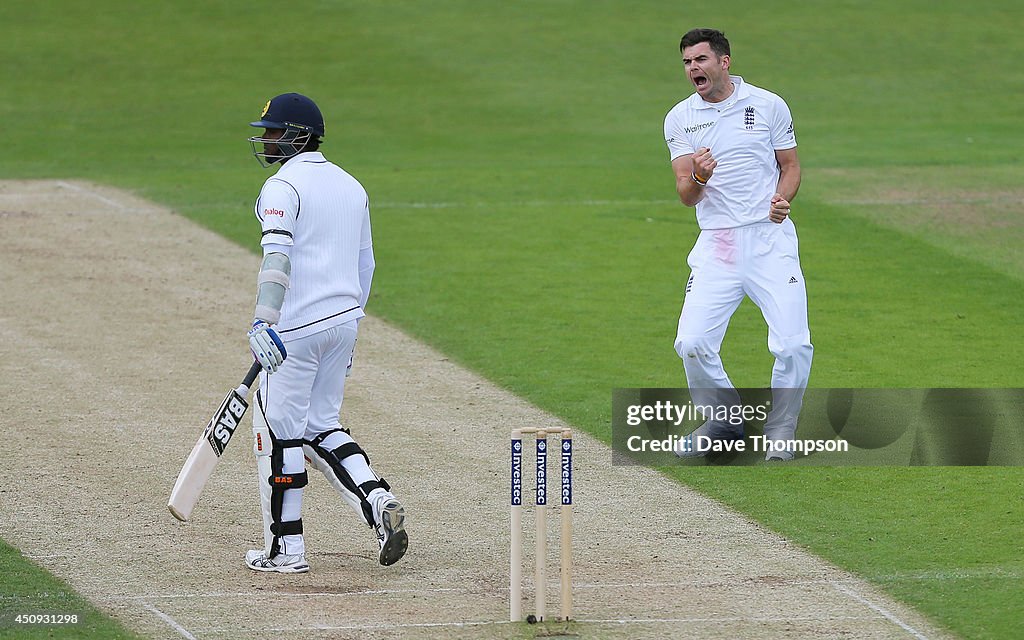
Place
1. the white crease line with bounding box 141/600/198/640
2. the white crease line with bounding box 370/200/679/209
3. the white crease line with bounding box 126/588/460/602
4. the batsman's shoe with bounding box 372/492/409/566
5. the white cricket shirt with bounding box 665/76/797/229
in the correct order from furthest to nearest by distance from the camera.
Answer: the white crease line with bounding box 370/200/679/209
the white cricket shirt with bounding box 665/76/797/229
the batsman's shoe with bounding box 372/492/409/566
the white crease line with bounding box 126/588/460/602
the white crease line with bounding box 141/600/198/640

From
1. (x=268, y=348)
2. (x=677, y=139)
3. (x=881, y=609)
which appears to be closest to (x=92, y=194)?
(x=677, y=139)

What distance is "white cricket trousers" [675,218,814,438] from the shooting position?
8898mm

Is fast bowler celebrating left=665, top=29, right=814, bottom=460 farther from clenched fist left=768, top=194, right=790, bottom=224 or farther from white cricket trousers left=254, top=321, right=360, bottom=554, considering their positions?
white cricket trousers left=254, top=321, right=360, bottom=554

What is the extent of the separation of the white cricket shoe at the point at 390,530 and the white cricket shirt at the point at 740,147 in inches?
112

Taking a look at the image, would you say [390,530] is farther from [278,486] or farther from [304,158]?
[304,158]

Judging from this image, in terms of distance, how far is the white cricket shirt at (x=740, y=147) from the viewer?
9.04m

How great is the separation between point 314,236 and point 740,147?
290cm

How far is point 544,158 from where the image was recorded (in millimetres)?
22375

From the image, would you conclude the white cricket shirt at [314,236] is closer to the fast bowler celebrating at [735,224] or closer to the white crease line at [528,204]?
the fast bowler celebrating at [735,224]

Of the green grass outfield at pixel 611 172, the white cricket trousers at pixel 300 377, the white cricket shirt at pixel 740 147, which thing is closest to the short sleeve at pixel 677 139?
the white cricket shirt at pixel 740 147

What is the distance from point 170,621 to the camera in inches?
257

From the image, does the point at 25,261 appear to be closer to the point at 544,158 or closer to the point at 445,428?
the point at 445,428

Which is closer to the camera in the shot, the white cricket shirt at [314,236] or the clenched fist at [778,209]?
the white cricket shirt at [314,236]

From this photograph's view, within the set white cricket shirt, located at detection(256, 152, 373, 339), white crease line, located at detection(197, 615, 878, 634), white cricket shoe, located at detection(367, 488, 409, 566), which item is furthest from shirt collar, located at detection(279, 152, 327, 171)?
white crease line, located at detection(197, 615, 878, 634)
